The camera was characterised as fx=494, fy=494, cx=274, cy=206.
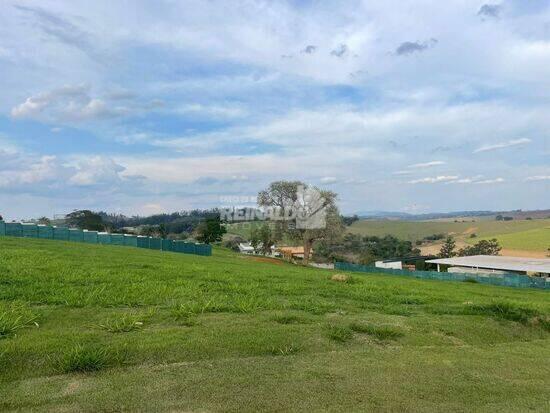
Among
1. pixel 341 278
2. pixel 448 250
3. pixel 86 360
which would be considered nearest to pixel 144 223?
pixel 448 250

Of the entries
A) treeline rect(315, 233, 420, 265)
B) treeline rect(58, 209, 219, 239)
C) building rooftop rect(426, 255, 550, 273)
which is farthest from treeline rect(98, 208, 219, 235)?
building rooftop rect(426, 255, 550, 273)

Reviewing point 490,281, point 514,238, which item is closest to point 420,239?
point 514,238

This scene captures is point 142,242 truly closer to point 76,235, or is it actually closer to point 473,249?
A: point 76,235

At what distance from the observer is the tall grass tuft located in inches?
237

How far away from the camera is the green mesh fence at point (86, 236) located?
3372cm

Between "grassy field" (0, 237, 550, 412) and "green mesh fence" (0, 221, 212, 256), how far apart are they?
27.2 m

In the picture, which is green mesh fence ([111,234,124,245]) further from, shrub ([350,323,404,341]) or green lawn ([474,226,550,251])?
green lawn ([474,226,550,251])

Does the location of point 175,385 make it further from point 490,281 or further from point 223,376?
point 490,281

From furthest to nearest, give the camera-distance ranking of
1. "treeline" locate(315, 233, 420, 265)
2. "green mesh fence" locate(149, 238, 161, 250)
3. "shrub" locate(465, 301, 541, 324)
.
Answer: "treeline" locate(315, 233, 420, 265)
"green mesh fence" locate(149, 238, 161, 250)
"shrub" locate(465, 301, 541, 324)

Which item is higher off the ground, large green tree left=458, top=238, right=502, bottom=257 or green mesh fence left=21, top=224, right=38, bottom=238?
green mesh fence left=21, top=224, right=38, bottom=238

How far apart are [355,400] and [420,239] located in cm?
11551

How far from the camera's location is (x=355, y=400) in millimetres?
4625

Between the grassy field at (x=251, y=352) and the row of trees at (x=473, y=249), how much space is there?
3203 inches

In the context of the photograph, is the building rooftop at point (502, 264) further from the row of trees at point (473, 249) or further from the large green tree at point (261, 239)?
the large green tree at point (261, 239)
